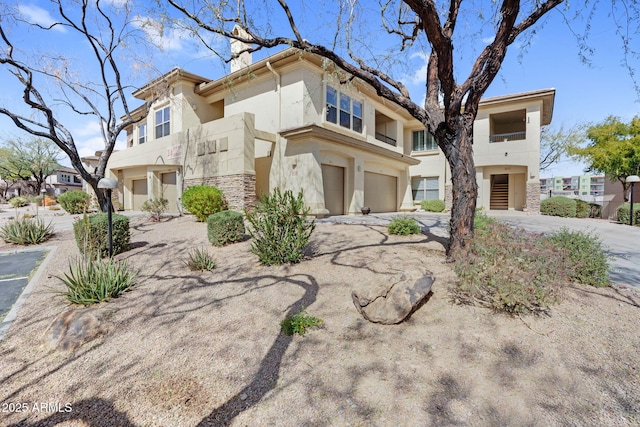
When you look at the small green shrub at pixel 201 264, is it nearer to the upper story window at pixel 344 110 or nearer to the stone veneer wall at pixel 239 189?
the stone veneer wall at pixel 239 189

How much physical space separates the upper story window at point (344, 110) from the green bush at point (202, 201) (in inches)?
264

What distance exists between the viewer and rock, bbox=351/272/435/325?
3429 millimetres

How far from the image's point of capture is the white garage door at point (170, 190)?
1585 cm

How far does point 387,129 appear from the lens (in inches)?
761

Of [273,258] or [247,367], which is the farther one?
[273,258]

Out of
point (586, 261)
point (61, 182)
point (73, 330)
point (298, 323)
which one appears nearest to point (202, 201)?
point (73, 330)

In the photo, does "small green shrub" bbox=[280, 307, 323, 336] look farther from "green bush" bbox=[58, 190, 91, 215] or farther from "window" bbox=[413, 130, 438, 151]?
"window" bbox=[413, 130, 438, 151]

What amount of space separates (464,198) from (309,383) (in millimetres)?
4365

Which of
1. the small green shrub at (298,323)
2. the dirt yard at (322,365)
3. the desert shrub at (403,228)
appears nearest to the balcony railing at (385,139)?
the desert shrub at (403,228)

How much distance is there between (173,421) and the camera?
7.24 feet

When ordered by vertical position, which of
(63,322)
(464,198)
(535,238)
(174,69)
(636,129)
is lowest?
(63,322)

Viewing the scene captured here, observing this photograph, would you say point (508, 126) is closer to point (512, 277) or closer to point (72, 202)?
point (512, 277)

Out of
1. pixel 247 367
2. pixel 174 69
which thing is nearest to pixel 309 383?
pixel 247 367

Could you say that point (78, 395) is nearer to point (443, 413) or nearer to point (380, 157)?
point (443, 413)
